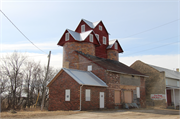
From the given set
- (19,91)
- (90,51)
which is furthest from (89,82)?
(19,91)

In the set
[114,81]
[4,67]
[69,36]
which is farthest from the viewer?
[4,67]

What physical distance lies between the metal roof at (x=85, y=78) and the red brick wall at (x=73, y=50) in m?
4.54

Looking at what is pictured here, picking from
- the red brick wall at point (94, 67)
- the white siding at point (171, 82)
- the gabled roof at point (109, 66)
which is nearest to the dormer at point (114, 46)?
the gabled roof at point (109, 66)

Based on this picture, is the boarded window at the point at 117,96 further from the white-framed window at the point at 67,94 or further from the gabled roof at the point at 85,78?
the white-framed window at the point at 67,94

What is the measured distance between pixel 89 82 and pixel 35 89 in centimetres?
2642

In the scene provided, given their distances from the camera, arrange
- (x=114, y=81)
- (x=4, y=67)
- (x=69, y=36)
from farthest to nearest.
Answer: (x=4, y=67), (x=69, y=36), (x=114, y=81)

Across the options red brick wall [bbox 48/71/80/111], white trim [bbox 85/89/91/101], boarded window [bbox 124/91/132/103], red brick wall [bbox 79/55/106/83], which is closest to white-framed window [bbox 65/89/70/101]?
red brick wall [bbox 48/71/80/111]

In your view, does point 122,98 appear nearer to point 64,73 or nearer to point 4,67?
point 64,73

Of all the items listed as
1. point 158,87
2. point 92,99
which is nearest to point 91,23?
point 158,87

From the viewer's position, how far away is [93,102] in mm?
22375

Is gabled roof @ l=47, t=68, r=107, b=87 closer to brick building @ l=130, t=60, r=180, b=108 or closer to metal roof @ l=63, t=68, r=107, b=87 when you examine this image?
metal roof @ l=63, t=68, r=107, b=87

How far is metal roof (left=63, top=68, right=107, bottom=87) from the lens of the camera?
21955mm

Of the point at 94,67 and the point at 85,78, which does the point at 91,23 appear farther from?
the point at 85,78

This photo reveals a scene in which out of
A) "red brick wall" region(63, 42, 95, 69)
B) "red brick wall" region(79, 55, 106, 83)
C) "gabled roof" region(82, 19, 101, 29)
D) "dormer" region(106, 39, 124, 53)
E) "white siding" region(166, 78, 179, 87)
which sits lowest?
"white siding" region(166, 78, 179, 87)
